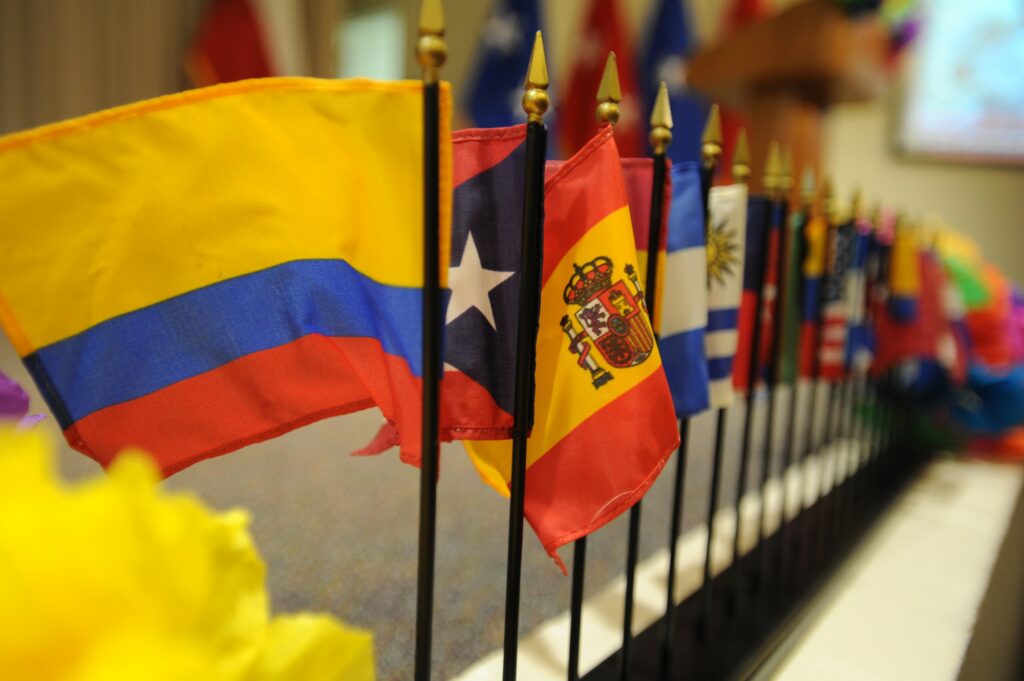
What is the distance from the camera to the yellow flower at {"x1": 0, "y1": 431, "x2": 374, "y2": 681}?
271 mm

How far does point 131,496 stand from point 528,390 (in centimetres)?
37

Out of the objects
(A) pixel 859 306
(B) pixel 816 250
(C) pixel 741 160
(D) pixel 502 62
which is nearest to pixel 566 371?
(C) pixel 741 160

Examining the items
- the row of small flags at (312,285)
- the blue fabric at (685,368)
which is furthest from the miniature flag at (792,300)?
the row of small flags at (312,285)

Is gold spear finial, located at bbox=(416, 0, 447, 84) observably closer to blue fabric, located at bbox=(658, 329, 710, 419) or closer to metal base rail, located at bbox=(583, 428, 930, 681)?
blue fabric, located at bbox=(658, 329, 710, 419)

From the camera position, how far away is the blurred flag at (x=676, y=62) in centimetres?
A: 390

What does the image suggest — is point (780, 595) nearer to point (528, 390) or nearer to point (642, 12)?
point (528, 390)

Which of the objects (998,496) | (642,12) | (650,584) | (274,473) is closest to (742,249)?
(650,584)

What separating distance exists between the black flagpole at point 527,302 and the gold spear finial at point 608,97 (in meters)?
0.10

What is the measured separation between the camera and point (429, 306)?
20.0 inches

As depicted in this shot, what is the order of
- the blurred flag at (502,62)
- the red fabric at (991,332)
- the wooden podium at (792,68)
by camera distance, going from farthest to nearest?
the blurred flag at (502,62), the wooden podium at (792,68), the red fabric at (991,332)

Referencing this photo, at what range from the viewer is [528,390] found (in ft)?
1.98

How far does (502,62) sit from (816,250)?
2541 mm

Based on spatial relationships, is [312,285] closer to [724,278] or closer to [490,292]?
[490,292]

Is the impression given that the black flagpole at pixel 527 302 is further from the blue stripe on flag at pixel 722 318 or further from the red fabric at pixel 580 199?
the blue stripe on flag at pixel 722 318
